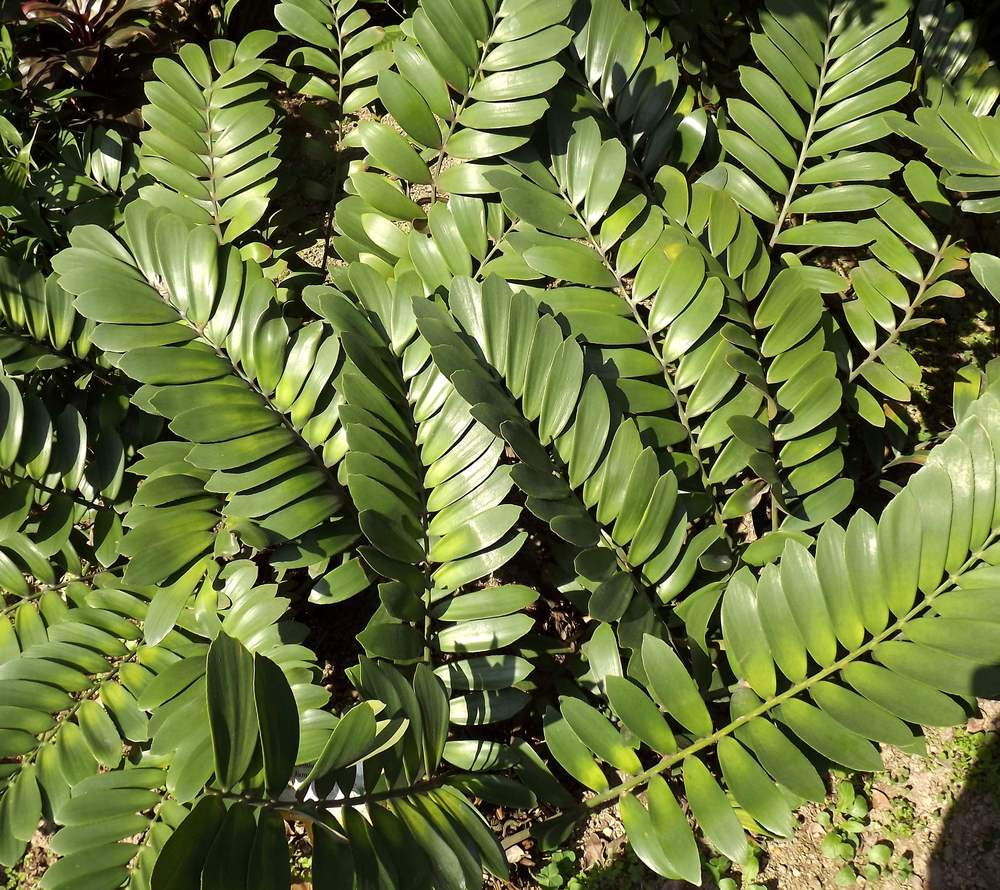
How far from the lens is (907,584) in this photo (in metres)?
1.14

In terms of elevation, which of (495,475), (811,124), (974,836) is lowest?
(974,836)

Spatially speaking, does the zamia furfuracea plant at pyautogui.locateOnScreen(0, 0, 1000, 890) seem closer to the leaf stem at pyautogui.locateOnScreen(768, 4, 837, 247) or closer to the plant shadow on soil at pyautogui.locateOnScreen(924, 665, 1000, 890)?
the leaf stem at pyautogui.locateOnScreen(768, 4, 837, 247)

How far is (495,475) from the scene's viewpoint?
1.38 m

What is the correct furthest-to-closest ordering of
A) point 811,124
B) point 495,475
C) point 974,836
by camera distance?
point 811,124 → point 974,836 → point 495,475

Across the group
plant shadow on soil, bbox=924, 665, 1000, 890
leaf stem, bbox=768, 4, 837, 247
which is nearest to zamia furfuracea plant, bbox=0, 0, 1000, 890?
leaf stem, bbox=768, 4, 837, 247

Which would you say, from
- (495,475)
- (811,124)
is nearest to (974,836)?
(495,475)

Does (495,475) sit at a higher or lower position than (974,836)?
higher

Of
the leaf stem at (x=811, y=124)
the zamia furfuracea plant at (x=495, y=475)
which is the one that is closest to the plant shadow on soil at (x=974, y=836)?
the zamia furfuracea plant at (x=495, y=475)

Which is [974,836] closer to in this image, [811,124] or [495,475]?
[495,475]

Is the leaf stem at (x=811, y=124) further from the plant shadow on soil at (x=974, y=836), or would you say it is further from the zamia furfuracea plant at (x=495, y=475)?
the plant shadow on soil at (x=974, y=836)

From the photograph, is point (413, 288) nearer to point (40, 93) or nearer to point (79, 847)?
point (79, 847)

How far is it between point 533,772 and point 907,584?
25.6 inches

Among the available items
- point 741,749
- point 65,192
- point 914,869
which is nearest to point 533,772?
point 741,749

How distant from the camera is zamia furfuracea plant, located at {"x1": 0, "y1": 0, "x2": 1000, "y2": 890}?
1.12 m
